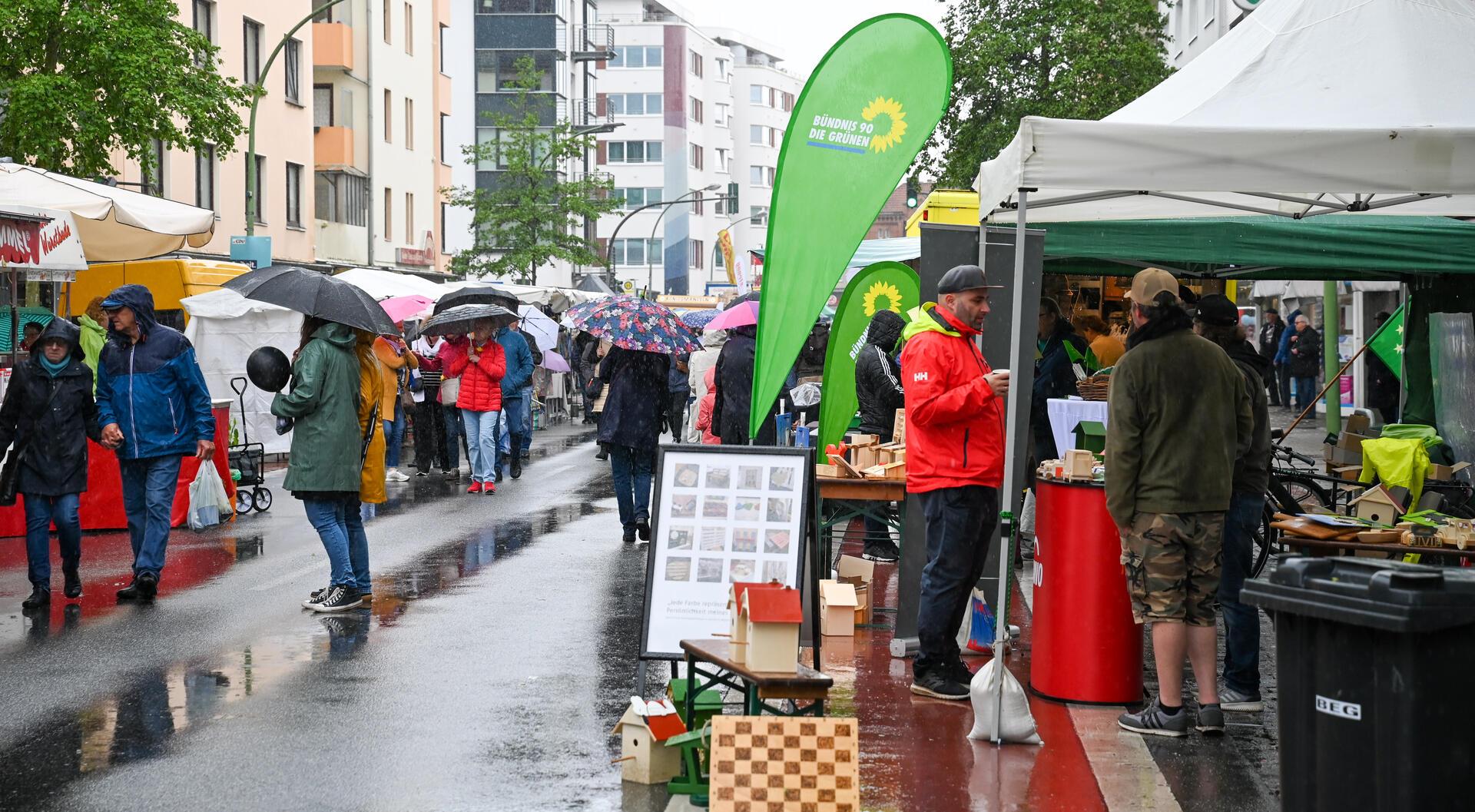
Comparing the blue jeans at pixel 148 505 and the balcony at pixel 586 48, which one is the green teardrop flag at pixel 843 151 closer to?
the blue jeans at pixel 148 505

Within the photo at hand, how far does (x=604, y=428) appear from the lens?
13.6 m

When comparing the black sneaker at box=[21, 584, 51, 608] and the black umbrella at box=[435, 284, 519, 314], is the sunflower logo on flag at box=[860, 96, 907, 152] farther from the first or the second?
the black umbrella at box=[435, 284, 519, 314]

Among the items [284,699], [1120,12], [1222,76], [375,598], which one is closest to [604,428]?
[375,598]

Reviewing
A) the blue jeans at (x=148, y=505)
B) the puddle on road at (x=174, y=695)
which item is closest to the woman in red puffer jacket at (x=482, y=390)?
the puddle on road at (x=174, y=695)

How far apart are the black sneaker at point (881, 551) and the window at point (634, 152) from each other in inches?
3575

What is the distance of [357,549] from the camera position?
1080cm

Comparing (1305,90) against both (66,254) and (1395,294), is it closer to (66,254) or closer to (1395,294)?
(66,254)

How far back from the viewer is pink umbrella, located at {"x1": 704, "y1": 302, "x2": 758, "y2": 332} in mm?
14523

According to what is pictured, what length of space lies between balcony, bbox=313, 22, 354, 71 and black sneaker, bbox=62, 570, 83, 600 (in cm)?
3551

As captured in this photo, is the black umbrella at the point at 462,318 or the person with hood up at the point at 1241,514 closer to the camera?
the person with hood up at the point at 1241,514

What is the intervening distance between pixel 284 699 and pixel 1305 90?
5622mm

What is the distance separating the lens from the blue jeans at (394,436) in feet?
64.6

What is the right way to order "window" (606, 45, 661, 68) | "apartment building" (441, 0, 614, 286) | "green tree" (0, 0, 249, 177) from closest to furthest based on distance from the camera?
1. "green tree" (0, 0, 249, 177)
2. "apartment building" (441, 0, 614, 286)
3. "window" (606, 45, 661, 68)

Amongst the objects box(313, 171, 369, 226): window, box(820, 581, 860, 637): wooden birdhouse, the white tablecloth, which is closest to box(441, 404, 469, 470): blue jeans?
the white tablecloth
